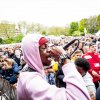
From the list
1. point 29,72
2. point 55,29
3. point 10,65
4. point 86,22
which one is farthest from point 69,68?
point 55,29

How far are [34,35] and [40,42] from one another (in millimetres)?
65

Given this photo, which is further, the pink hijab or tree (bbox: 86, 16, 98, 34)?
tree (bbox: 86, 16, 98, 34)

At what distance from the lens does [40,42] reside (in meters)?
2.22

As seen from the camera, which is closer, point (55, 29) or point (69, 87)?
point (69, 87)

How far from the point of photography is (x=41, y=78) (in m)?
2.06

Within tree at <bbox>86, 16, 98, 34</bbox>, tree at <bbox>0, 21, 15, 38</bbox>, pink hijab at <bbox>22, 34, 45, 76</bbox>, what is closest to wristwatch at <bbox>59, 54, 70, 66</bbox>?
pink hijab at <bbox>22, 34, 45, 76</bbox>

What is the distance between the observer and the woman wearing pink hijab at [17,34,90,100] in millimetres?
1921

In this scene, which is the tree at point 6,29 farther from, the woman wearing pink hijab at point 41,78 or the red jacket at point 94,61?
the woman wearing pink hijab at point 41,78

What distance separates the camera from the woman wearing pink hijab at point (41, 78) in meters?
1.92

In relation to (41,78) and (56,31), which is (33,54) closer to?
(41,78)

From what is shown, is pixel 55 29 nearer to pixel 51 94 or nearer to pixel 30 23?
pixel 30 23

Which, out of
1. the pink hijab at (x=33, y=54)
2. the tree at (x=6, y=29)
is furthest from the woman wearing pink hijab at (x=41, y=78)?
the tree at (x=6, y=29)

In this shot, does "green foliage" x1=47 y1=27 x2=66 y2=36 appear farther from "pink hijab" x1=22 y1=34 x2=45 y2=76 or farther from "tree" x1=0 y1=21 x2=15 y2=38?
"pink hijab" x1=22 y1=34 x2=45 y2=76

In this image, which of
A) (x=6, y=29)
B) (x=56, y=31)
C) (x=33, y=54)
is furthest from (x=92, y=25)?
(x=33, y=54)
